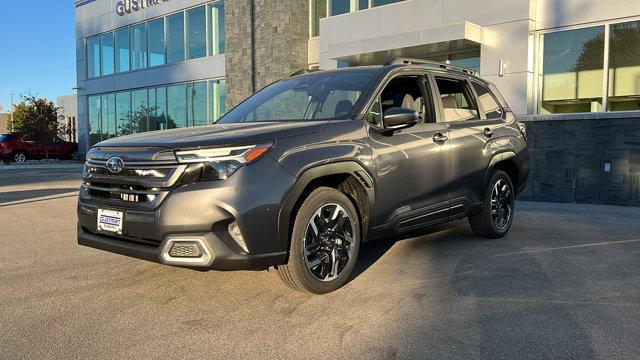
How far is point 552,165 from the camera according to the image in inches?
415

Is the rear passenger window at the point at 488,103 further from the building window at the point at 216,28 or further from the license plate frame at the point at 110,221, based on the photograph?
the building window at the point at 216,28

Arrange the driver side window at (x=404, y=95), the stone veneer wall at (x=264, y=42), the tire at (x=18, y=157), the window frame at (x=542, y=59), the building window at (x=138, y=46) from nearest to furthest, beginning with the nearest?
1. the driver side window at (x=404, y=95)
2. the window frame at (x=542, y=59)
3. the stone veneer wall at (x=264, y=42)
4. the building window at (x=138, y=46)
5. the tire at (x=18, y=157)

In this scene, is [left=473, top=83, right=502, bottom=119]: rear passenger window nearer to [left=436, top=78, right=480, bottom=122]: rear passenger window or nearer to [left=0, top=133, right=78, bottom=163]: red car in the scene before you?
[left=436, top=78, right=480, bottom=122]: rear passenger window

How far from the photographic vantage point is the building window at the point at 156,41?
2291 cm

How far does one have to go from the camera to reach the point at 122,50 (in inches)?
988

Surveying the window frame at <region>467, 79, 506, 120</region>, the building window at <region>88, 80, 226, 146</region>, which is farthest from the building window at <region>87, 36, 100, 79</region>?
the window frame at <region>467, 79, 506, 120</region>

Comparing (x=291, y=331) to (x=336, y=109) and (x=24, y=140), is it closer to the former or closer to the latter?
(x=336, y=109)

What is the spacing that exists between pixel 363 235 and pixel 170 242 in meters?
1.56

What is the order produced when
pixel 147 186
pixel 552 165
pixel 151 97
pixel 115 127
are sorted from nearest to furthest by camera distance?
pixel 147 186 → pixel 552 165 → pixel 151 97 → pixel 115 127

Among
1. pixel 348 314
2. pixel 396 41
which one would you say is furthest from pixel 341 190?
pixel 396 41

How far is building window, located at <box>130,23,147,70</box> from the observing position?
2382 cm

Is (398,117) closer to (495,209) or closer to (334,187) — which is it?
(334,187)

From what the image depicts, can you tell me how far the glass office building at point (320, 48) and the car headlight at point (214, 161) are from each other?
942cm

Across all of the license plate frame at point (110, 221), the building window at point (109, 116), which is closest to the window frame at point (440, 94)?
the license plate frame at point (110, 221)
